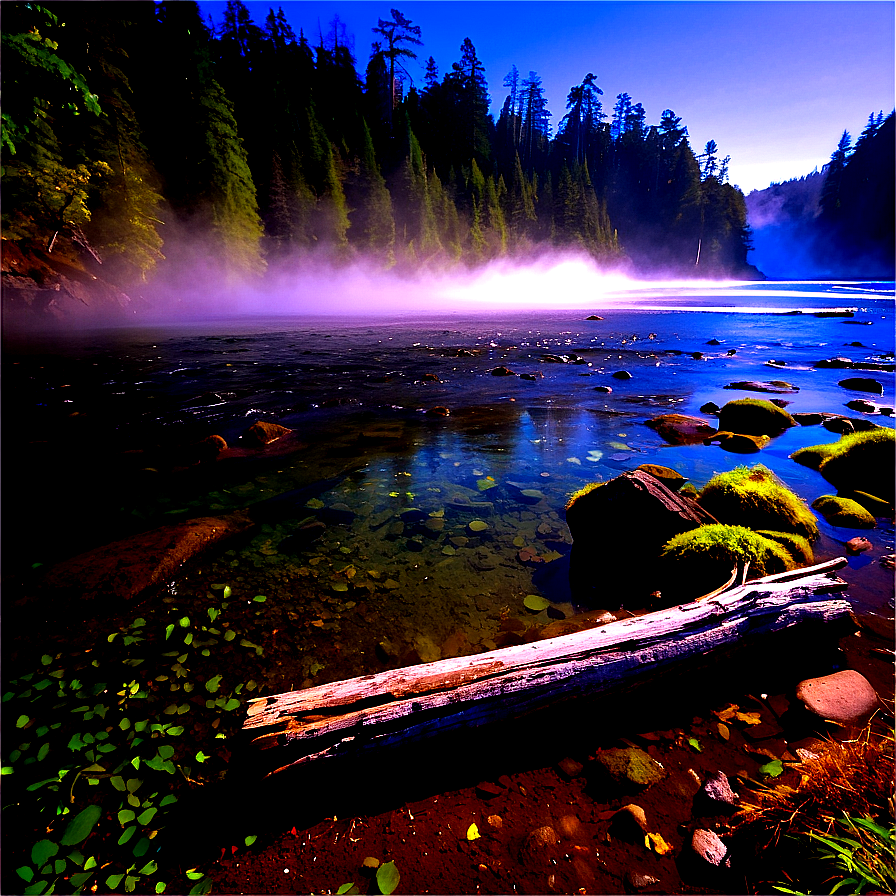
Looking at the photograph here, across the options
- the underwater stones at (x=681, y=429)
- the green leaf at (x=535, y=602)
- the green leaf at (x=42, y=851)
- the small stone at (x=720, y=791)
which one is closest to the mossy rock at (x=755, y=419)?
the underwater stones at (x=681, y=429)

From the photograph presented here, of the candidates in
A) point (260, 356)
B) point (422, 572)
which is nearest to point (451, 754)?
point (422, 572)

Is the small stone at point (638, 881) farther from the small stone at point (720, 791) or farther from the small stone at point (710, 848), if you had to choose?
the small stone at point (720, 791)

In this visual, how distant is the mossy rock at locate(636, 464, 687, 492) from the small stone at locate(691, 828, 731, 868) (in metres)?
4.31

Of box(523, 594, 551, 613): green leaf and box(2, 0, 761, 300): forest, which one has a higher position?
box(2, 0, 761, 300): forest

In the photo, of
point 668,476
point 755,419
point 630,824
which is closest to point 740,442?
point 755,419

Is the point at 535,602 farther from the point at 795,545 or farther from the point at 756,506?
the point at 756,506

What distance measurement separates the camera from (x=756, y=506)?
14.6 feet

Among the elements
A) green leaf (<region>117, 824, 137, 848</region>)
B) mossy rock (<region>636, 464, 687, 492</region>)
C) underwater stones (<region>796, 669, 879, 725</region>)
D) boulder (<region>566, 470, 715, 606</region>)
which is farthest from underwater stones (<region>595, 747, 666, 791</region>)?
mossy rock (<region>636, 464, 687, 492</region>)

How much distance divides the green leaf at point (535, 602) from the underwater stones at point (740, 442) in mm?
5534

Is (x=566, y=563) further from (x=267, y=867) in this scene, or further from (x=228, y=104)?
(x=228, y=104)

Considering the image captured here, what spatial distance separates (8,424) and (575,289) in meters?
87.6

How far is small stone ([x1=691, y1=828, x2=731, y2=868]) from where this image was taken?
175 centimetres

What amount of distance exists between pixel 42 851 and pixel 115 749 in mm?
502

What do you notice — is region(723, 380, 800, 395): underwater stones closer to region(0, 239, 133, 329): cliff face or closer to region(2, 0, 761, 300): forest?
region(2, 0, 761, 300): forest
